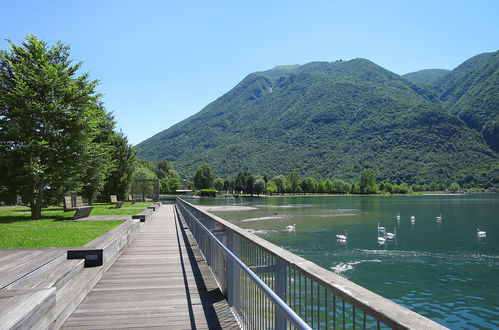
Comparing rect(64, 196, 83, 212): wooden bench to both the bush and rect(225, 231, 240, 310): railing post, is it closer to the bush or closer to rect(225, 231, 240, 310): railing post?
rect(225, 231, 240, 310): railing post

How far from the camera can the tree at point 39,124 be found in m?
13.2

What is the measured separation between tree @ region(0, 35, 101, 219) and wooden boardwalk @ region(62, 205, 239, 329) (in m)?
7.77

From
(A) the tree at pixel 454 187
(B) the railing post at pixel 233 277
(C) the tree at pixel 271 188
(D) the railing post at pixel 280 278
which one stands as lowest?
(A) the tree at pixel 454 187

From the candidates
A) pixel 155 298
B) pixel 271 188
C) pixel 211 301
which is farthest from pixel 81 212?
pixel 271 188

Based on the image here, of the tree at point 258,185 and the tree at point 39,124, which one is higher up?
the tree at point 39,124

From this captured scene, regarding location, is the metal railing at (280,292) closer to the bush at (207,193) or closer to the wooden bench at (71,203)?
the wooden bench at (71,203)

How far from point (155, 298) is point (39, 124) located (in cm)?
1171

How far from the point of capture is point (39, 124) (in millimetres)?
13922

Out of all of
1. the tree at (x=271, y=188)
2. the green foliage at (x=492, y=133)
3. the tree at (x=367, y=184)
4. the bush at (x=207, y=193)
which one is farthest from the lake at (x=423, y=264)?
the green foliage at (x=492, y=133)

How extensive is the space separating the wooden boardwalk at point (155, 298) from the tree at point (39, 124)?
777 centimetres

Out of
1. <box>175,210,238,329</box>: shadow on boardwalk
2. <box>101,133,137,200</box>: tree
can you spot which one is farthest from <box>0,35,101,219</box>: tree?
<box>101,133,137,200</box>: tree

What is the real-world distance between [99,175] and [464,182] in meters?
165

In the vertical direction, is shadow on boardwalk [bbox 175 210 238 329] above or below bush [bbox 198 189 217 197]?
above

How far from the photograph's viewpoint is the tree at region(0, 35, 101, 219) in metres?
13.2
